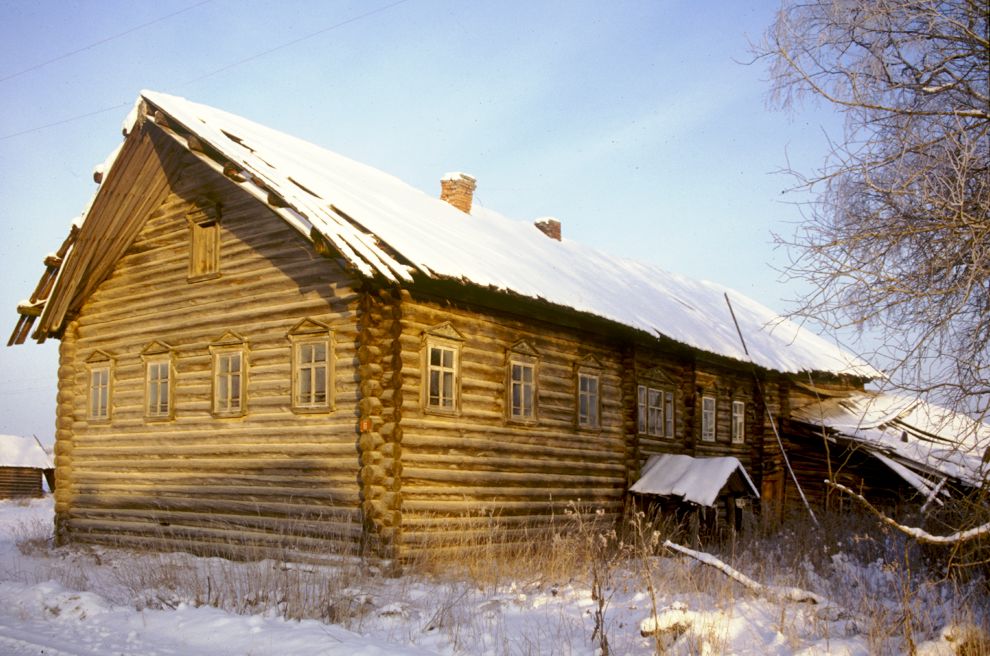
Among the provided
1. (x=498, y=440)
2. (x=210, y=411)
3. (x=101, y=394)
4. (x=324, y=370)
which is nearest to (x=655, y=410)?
(x=498, y=440)

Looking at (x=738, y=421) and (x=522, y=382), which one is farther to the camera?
(x=738, y=421)

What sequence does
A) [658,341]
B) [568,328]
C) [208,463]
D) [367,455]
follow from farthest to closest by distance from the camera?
[658,341] < [568,328] < [208,463] < [367,455]

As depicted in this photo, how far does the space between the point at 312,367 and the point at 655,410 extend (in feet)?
28.6

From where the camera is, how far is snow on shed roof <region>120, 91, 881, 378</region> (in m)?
13.1

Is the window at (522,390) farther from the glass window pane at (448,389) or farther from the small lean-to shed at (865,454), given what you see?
the small lean-to shed at (865,454)

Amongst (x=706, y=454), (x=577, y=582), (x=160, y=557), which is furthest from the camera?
(x=706, y=454)

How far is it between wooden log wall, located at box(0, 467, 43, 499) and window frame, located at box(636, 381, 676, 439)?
35310 mm

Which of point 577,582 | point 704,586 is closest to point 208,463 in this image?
point 577,582

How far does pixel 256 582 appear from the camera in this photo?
9.50 m

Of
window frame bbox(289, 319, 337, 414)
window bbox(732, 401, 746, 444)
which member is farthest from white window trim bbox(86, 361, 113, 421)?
window bbox(732, 401, 746, 444)

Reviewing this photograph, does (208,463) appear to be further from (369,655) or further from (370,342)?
(369,655)

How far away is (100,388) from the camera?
685 inches

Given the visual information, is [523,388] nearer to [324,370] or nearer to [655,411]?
[324,370]

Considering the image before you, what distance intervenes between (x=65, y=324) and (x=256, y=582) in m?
10.7
